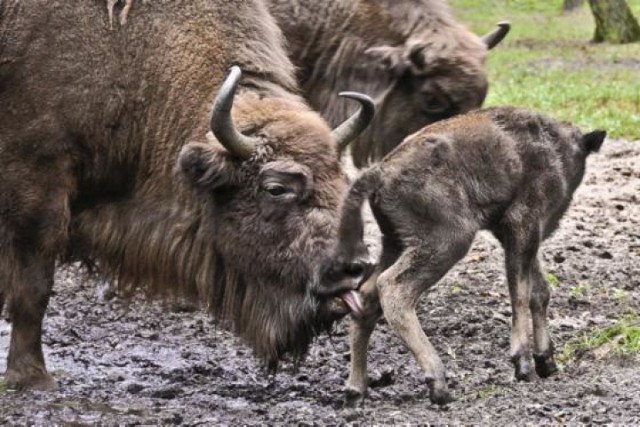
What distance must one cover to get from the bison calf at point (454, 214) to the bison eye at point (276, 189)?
1.18 feet

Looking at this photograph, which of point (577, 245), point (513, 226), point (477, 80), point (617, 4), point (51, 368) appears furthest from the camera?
point (617, 4)

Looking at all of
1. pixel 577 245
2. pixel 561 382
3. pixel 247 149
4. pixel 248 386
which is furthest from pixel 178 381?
pixel 577 245

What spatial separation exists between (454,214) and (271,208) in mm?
889

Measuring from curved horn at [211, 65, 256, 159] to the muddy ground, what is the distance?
127 centimetres

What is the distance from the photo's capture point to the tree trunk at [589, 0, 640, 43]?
3005 cm

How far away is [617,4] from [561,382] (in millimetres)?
25066

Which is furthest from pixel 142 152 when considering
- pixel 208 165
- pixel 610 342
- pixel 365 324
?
pixel 610 342

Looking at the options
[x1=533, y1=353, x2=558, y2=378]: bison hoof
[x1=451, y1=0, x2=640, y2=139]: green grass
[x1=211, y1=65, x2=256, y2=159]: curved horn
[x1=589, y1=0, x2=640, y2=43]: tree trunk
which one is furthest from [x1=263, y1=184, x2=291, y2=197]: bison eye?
[x1=589, y1=0, x2=640, y2=43]: tree trunk

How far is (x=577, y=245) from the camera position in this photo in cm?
1040

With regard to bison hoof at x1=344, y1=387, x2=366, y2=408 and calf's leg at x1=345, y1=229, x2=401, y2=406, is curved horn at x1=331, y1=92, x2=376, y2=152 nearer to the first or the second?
calf's leg at x1=345, y1=229, x2=401, y2=406

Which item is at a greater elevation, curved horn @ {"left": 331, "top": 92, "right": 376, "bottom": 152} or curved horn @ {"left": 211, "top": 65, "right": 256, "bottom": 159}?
curved horn @ {"left": 211, "top": 65, "right": 256, "bottom": 159}

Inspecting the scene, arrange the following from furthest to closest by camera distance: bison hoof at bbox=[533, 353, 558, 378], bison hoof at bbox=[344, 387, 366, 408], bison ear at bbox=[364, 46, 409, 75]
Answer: bison ear at bbox=[364, 46, 409, 75] → bison hoof at bbox=[533, 353, 558, 378] → bison hoof at bbox=[344, 387, 366, 408]

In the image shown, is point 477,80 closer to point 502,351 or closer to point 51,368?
point 502,351

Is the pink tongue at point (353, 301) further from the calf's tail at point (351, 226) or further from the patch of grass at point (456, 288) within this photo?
the patch of grass at point (456, 288)
